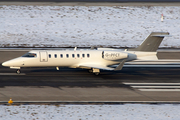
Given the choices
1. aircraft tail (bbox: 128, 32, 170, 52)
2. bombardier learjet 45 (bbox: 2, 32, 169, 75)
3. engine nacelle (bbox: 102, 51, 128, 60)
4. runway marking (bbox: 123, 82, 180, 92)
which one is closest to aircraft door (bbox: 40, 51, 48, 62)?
bombardier learjet 45 (bbox: 2, 32, 169, 75)

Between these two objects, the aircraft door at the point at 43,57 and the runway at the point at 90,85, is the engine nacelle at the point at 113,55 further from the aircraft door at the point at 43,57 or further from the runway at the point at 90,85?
the aircraft door at the point at 43,57

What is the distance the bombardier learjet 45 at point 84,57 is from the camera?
1067 inches

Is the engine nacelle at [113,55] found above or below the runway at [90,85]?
above

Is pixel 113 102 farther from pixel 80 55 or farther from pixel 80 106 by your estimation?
pixel 80 55

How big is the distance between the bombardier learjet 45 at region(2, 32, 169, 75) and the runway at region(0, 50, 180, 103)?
3.09ft

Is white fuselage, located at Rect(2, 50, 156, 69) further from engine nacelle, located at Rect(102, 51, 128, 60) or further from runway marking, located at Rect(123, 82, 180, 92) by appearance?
runway marking, located at Rect(123, 82, 180, 92)

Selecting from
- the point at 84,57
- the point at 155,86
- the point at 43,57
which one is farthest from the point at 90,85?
the point at 43,57

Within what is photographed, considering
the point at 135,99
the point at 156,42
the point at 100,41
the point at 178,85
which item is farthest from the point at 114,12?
the point at 135,99

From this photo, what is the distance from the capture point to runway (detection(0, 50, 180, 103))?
20328 mm

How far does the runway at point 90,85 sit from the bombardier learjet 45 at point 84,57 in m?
0.94

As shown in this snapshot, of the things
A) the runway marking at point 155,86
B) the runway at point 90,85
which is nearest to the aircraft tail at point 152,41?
the runway at point 90,85

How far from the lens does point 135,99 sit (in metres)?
20.1

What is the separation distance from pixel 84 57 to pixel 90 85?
4594mm

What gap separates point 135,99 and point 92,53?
29.7 ft
